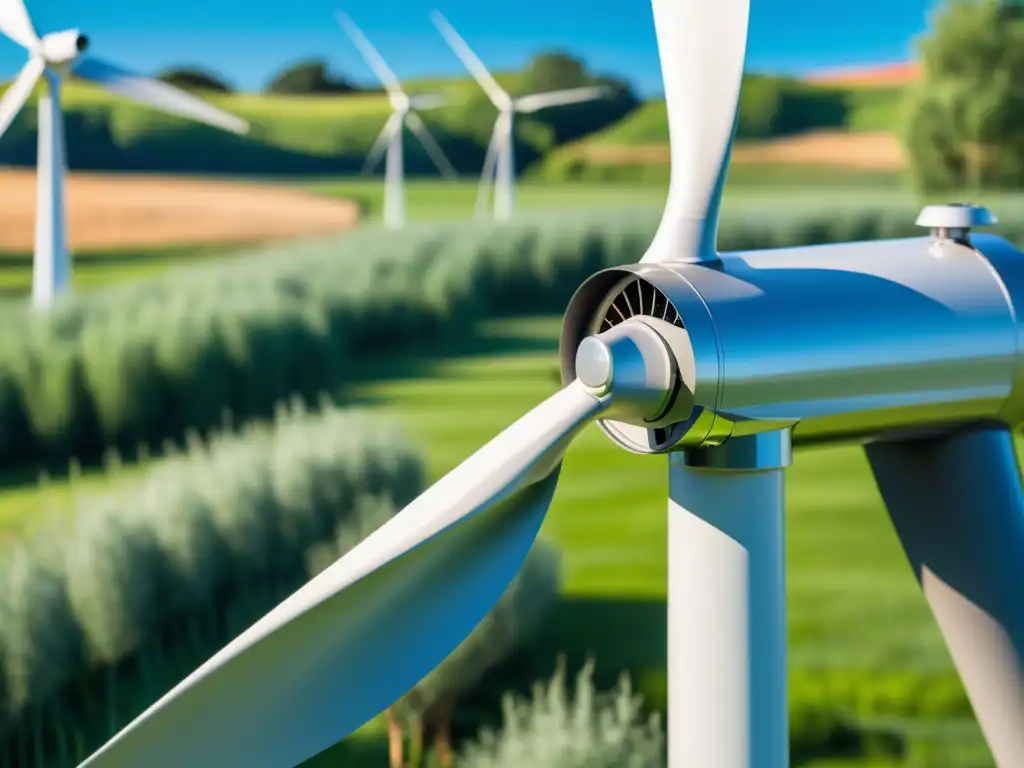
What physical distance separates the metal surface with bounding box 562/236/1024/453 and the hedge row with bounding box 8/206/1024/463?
1446cm

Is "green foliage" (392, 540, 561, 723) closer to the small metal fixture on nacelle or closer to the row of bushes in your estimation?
the row of bushes

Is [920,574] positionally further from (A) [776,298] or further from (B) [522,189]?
(B) [522,189]

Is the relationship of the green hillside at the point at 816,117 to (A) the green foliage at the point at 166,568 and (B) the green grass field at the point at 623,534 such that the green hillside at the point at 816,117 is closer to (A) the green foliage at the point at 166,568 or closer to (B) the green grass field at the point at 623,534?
(B) the green grass field at the point at 623,534

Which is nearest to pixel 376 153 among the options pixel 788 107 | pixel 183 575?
pixel 788 107

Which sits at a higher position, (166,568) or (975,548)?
(975,548)

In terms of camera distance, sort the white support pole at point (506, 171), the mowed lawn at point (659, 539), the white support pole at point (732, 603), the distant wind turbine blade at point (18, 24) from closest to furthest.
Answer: the white support pole at point (732, 603) < the mowed lawn at point (659, 539) < the distant wind turbine blade at point (18, 24) < the white support pole at point (506, 171)

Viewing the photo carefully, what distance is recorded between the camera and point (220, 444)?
35.8 ft

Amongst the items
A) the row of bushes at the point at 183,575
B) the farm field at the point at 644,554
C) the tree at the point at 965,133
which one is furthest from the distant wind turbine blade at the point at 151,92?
the tree at the point at 965,133

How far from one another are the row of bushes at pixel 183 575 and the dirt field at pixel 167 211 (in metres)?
40.5

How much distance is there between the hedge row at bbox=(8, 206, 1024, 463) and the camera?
54.1 ft

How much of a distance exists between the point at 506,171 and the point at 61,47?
88.4ft

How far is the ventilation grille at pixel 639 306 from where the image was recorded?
2.73 metres

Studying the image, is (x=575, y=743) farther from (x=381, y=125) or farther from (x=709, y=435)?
(x=381, y=125)

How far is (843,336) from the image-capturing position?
2.69 meters
